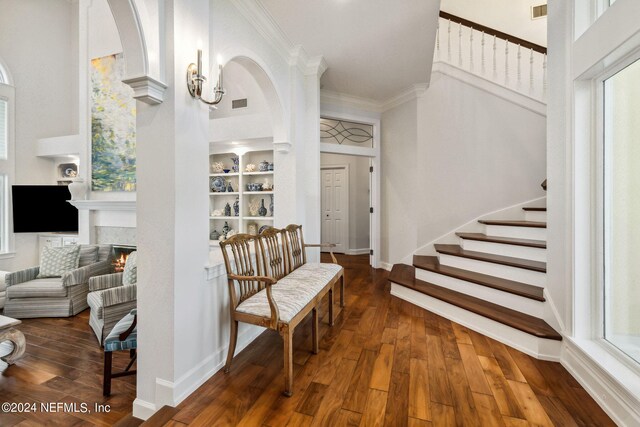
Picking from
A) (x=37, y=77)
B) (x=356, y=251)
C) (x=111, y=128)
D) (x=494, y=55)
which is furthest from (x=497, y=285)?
(x=37, y=77)

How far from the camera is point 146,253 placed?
162 centimetres

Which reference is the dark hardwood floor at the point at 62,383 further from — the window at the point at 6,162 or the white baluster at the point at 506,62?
the white baluster at the point at 506,62

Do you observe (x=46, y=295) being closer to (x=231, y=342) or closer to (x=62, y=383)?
(x=62, y=383)

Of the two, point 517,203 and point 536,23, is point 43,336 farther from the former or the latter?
point 536,23

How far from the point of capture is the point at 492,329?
2.37 m

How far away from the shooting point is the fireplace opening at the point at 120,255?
155 inches

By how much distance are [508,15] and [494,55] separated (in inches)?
43.7

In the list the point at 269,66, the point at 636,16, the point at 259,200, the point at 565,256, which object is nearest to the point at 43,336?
the point at 259,200

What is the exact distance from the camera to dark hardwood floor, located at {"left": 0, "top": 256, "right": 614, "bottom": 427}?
146 cm

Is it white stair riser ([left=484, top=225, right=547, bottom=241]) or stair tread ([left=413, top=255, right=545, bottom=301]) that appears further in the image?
white stair riser ([left=484, top=225, right=547, bottom=241])

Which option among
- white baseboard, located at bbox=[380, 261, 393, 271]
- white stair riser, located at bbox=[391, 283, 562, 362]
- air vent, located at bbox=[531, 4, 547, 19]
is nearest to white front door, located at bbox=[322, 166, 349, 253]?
white baseboard, located at bbox=[380, 261, 393, 271]

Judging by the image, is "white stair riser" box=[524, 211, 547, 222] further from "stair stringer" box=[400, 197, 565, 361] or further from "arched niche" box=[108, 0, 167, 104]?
"arched niche" box=[108, 0, 167, 104]

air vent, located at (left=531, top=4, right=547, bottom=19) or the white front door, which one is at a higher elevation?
air vent, located at (left=531, top=4, right=547, bottom=19)

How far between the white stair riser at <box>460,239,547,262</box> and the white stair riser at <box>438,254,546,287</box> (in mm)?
296
